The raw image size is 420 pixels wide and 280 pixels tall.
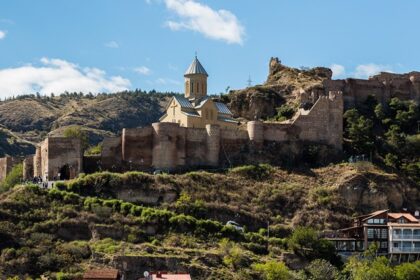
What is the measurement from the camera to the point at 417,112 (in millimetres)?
74438

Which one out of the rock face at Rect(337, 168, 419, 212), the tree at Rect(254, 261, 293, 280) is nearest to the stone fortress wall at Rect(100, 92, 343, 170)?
the rock face at Rect(337, 168, 419, 212)

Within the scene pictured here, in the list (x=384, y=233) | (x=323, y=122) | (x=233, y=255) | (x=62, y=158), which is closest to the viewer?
(x=233, y=255)

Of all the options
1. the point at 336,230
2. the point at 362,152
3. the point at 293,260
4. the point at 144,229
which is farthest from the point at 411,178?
the point at 144,229

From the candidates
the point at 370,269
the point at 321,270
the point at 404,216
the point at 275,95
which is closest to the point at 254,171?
the point at 404,216

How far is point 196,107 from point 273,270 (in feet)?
63.4

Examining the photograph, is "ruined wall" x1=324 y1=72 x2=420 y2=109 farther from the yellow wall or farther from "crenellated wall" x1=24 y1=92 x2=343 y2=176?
the yellow wall

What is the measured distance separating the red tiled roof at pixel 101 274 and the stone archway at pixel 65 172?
40.8ft

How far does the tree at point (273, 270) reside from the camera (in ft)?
169

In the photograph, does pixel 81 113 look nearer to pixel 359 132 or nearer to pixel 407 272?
pixel 359 132

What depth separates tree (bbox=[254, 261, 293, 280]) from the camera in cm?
5159

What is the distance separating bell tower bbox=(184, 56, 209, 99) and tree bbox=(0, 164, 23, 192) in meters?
13.3

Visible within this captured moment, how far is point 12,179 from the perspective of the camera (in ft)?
211

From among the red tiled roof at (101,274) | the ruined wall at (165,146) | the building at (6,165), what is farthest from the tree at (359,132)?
the red tiled roof at (101,274)

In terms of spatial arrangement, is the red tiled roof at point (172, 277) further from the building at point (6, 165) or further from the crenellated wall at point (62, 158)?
the building at point (6, 165)
